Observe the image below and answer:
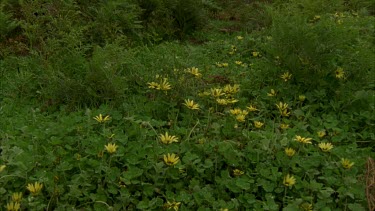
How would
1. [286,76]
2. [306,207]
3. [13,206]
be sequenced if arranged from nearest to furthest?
[13,206], [306,207], [286,76]

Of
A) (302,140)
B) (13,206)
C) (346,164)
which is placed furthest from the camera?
(302,140)

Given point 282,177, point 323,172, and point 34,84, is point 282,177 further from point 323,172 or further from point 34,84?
point 34,84

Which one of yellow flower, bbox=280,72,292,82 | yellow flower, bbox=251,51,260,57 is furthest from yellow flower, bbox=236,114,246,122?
yellow flower, bbox=251,51,260,57

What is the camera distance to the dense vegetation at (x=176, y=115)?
2.83m

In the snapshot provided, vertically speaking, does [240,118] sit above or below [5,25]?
above

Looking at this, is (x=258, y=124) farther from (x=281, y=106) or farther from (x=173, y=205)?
(x=173, y=205)

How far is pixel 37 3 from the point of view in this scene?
514 centimetres

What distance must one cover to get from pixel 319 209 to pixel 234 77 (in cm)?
212

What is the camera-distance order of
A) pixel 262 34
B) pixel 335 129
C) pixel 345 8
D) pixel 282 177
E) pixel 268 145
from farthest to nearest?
pixel 345 8
pixel 262 34
pixel 335 129
pixel 268 145
pixel 282 177

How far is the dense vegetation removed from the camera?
111 inches

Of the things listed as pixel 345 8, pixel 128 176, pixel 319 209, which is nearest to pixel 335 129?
pixel 319 209

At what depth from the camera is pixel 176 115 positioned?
3.78m

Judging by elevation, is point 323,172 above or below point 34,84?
above

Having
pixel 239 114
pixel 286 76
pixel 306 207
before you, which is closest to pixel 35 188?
pixel 306 207
